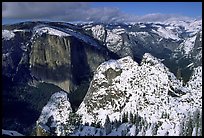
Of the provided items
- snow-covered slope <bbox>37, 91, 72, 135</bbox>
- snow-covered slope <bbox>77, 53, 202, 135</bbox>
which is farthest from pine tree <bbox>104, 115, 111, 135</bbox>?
snow-covered slope <bbox>37, 91, 72, 135</bbox>

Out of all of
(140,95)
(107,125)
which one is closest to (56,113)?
(107,125)

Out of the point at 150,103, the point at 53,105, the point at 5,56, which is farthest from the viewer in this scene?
the point at 5,56

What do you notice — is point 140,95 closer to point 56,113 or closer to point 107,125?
point 107,125

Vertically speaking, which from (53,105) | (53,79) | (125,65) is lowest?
(53,79)

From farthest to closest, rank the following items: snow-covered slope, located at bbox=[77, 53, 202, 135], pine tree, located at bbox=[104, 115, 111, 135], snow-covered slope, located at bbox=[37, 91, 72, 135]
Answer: snow-covered slope, located at bbox=[77, 53, 202, 135] → snow-covered slope, located at bbox=[37, 91, 72, 135] → pine tree, located at bbox=[104, 115, 111, 135]

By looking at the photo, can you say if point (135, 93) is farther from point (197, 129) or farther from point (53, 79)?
point (53, 79)

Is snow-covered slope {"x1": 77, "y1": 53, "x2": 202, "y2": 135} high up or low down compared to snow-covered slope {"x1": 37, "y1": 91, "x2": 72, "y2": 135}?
up

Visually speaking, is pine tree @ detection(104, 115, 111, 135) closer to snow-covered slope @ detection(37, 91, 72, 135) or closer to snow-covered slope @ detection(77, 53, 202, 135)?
snow-covered slope @ detection(77, 53, 202, 135)

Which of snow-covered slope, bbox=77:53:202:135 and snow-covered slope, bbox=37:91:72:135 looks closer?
snow-covered slope, bbox=37:91:72:135

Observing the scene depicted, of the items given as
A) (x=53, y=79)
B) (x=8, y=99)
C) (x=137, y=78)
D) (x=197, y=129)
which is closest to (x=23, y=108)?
(x=8, y=99)
